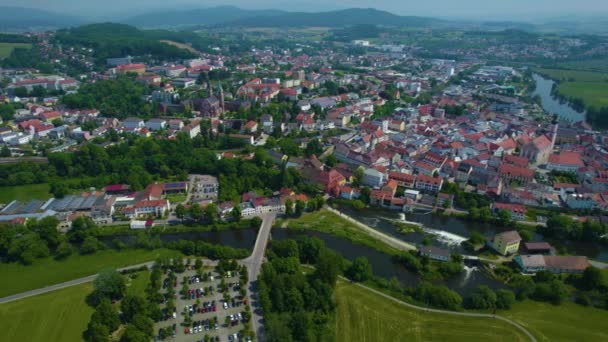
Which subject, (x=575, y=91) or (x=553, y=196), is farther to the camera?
(x=575, y=91)

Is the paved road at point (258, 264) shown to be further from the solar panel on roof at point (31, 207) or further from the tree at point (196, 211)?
the solar panel on roof at point (31, 207)

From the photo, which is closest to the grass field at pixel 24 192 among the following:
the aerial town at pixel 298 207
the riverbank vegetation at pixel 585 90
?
the aerial town at pixel 298 207

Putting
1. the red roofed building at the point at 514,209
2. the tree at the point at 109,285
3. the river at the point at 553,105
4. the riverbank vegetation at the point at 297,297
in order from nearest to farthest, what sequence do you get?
the riverbank vegetation at the point at 297,297 < the tree at the point at 109,285 < the red roofed building at the point at 514,209 < the river at the point at 553,105

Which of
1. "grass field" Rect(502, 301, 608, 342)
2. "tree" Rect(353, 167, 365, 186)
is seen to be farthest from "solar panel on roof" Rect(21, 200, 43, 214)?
"grass field" Rect(502, 301, 608, 342)

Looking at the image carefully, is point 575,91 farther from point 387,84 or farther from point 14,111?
point 14,111

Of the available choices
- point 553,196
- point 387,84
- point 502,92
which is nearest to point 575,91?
point 502,92

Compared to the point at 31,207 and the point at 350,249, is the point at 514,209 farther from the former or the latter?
the point at 31,207

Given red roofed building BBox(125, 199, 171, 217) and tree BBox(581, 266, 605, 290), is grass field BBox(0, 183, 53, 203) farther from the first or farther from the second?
tree BBox(581, 266, 605, 290)
